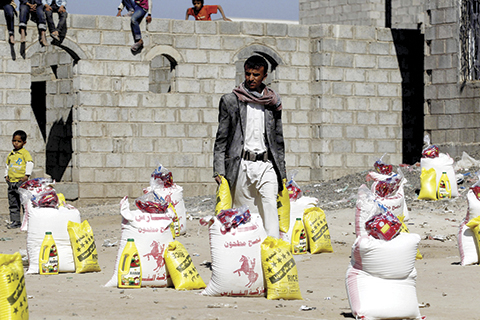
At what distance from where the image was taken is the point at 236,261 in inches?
214

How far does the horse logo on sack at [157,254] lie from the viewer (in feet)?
19.3

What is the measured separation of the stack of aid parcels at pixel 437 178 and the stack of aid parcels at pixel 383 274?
627cm

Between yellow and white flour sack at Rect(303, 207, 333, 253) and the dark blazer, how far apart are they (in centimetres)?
175

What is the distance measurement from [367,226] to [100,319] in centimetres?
181

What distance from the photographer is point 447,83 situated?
47.0 ft

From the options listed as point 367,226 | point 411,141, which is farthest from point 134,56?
point 367,226

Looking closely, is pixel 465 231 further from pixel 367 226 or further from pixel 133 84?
pixel 133 84

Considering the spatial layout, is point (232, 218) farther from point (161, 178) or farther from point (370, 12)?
point (370, 12)

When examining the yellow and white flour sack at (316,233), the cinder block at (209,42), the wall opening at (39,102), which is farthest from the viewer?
the wall opening at (39,102)

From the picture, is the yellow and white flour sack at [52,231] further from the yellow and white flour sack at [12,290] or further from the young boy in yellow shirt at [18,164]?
the young boy in yellow shirt at [18,164]

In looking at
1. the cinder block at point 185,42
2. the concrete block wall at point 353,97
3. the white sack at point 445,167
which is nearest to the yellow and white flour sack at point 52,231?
the white sack at point 445,167

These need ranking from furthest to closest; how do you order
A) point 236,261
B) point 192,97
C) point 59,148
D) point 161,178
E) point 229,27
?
point 59,148
point 229,27
point 192,97
point 161,178
point 236,261

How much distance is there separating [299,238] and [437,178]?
13.4 feet

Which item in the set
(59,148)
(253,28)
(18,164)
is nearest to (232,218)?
(18,164)
